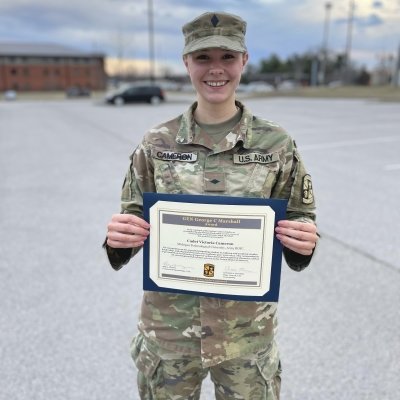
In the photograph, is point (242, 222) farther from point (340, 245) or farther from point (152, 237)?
point (340, 245)

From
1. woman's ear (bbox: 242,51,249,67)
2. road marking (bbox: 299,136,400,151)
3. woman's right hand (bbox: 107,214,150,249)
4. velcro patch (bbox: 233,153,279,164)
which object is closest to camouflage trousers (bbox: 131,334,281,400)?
woman's right hand (bbox: 107,214,150,249)

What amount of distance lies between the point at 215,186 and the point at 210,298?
0.38 meters

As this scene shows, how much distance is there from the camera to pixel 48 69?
220ft

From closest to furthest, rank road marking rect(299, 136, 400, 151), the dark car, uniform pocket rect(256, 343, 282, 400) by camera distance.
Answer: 1. uniform pocket rect(256, 343, 282, 400)
2. road marking rect(299, 136, 400, 151)
3. the dark car

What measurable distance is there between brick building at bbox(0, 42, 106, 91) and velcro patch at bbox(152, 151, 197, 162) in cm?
7096

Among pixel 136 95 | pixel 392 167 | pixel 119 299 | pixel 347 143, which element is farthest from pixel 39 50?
pixel 119 299

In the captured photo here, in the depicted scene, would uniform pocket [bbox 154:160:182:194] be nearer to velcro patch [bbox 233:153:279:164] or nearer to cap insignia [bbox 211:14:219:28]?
velcro patch [bbox 233:153:279:164]

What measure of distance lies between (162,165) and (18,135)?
11612mm

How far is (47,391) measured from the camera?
2197mm

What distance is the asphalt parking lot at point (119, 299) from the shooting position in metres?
2.27

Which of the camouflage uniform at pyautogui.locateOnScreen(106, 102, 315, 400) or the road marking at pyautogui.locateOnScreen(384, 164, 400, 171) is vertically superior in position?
the camouflage uniform at pyautogui.locateOnScreen(106, 102, 315, 400)

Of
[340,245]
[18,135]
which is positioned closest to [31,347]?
[340,245]

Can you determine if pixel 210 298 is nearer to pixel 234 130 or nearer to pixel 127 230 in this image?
pixel 127 230

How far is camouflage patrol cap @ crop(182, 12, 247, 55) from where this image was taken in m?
1.31
